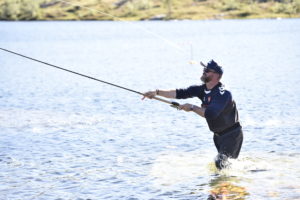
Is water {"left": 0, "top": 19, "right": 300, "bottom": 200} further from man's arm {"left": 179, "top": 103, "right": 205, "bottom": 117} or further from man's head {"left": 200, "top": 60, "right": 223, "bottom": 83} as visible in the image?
man's head {"left": 200, "top": 60, "right": 223, "bottom": 83}

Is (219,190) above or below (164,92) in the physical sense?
below

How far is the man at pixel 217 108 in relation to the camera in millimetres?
13242

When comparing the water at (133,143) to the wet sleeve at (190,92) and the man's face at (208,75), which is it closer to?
the wet sleeve at (190,92)

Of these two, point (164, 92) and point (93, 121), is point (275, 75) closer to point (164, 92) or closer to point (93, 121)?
point (93, 121)

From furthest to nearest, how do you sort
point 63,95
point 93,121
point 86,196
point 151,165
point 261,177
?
point 63,95 < point 93,121 < point 151,165 < point 261,177 < point 86,196

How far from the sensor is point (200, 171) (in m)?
15.8

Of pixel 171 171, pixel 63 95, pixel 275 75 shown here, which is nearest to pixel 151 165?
pixel 171 171

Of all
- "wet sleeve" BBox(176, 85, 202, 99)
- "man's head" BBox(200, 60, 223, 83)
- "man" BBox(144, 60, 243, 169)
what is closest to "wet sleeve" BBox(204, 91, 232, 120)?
"man" BBox(144, 60, 243, 169)

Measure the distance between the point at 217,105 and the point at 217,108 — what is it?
0.26 ft

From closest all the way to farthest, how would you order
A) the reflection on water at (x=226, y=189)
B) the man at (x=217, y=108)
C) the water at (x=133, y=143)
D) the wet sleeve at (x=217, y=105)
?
1. the wet sleeve at (x=217, y=105)
2. the man at (x=217, y=108)
3. the reflection on water at (x=226, y=189)
4. the water at (x=133, y=143)

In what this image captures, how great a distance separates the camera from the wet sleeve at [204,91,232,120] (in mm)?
13141

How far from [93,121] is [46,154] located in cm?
688

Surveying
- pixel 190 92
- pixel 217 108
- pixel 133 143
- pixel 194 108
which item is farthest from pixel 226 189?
pixel 133 143

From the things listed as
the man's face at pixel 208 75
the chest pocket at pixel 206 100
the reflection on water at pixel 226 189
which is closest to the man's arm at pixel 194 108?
the chest pocket at pixel 206 100
